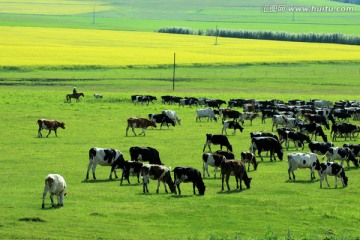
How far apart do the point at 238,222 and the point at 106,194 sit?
5417mm

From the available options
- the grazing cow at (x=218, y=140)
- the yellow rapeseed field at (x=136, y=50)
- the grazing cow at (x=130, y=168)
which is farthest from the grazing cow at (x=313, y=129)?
the yellow rapeseed field at (x=136, y=50)

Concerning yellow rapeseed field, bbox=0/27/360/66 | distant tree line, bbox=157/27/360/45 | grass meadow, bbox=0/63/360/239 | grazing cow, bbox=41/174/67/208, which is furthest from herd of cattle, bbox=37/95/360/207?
distant tree line, bbox=157/27/360/45

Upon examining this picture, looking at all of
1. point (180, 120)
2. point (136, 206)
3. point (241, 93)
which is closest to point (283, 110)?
point (180, 120)

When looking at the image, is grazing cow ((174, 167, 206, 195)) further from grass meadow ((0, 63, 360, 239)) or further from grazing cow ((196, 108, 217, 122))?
grazing cow ((196, 108, 217, 122))

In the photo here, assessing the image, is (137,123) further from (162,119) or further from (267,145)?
(267,145)

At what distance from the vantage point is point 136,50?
426ft

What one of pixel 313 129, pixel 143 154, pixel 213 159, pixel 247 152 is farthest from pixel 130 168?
pixel 313 129

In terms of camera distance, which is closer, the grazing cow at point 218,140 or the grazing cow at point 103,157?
the grazing cow at point 103,157

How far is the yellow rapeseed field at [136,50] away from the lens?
11056cm

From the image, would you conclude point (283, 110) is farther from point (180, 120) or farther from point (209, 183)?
point (209, 183)

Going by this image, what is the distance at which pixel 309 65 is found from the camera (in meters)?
114

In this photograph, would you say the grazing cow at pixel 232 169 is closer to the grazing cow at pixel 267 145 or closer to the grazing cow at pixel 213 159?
the grazing cow at pixel 213 159

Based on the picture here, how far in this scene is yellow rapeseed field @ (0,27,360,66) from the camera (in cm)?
11056

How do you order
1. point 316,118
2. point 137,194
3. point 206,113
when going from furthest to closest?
point 206,113, point 316,118, point 137,194
